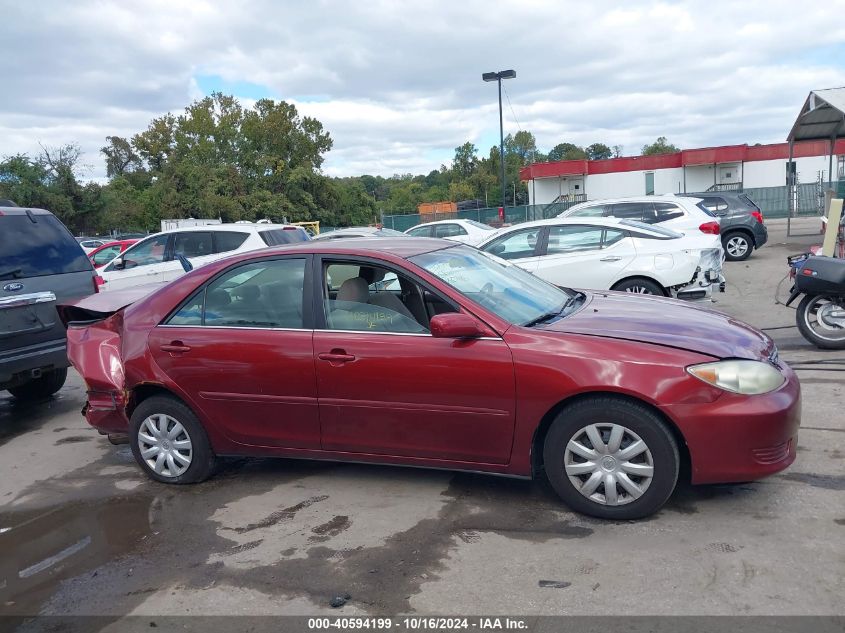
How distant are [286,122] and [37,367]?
179 feet

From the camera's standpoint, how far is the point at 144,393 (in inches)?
200

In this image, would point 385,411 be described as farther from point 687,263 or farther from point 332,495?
point 687,263

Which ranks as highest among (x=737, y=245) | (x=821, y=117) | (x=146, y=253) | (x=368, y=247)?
(x=821, y=117)

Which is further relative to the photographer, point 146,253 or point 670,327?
point 146,253

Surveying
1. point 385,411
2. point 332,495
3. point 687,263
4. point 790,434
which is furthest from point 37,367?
point 687,263

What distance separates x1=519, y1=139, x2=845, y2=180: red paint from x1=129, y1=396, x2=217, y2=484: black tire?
51.2m

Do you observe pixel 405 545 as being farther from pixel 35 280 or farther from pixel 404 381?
pixel 35 280

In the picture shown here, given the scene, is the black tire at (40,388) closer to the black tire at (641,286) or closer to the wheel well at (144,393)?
the wheel well at (144,393)

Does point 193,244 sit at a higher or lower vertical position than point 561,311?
higher

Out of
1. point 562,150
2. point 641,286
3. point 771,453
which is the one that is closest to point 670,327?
point 771,453

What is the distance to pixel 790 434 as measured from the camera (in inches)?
154

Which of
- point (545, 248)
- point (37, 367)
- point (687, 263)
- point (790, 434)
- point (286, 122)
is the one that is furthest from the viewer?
point (286, 122)

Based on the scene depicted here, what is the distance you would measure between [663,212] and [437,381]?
405 inches

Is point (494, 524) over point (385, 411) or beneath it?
beneath
